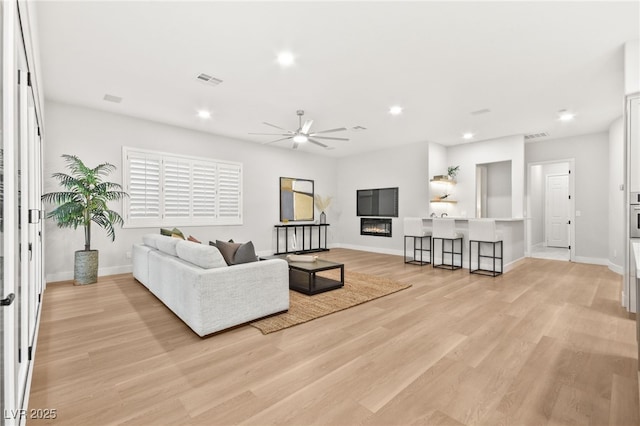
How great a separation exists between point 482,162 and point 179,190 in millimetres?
7200

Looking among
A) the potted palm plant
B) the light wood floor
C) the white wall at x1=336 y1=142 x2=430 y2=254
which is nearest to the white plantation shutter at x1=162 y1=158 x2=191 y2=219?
the potted palm plant

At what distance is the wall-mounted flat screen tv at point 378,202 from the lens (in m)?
8.42

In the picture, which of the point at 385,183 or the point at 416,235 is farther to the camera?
the point at 385,183

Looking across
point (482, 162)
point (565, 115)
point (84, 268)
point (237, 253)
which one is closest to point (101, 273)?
point (84, 268)

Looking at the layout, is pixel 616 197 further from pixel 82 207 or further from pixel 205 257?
pixel 82 207

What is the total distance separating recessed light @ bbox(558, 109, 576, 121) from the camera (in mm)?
5355

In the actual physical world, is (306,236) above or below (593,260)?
above

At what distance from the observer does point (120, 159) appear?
5594 mm

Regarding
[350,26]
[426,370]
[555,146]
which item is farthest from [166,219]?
[555,146]

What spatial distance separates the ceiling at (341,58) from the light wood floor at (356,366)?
295cm

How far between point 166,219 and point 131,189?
83cm

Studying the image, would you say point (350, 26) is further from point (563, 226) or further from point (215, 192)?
point (563, 226)

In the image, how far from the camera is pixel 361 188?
9.22 m


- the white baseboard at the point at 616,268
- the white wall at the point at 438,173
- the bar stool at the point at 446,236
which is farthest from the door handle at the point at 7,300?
the white baseboard at the point at 616,268
